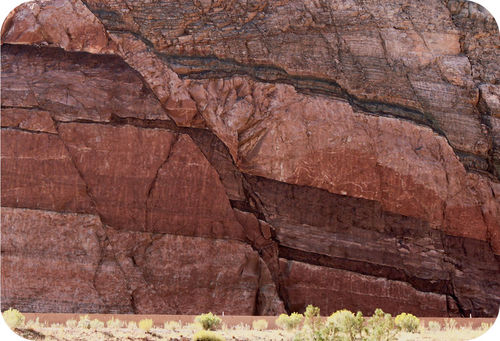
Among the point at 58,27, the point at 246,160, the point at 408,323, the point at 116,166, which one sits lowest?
the point at 408,323

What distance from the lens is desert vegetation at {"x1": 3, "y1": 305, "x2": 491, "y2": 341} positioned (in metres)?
9.69

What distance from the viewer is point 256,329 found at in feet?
38.7

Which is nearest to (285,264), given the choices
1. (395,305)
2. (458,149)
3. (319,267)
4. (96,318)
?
(319,267)

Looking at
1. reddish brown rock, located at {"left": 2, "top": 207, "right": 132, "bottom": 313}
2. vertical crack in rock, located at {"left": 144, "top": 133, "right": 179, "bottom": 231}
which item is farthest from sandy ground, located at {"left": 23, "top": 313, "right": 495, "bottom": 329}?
vertical crack in rock, located at {"left": 144, "top": 133, "right": 179, "bottom": 231}

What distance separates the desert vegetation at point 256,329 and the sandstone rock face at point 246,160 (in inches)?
65.3

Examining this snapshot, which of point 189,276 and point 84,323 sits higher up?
point 189,276

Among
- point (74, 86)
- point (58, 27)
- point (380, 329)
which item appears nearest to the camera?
point (380, 329)

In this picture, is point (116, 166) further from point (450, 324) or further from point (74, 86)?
point (450, 324)

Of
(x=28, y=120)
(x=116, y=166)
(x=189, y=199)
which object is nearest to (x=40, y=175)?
(x=28, y=120)

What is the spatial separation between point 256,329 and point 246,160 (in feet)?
13.5

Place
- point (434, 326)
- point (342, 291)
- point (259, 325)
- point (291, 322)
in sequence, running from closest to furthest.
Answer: point (291, 322) → point (259, 325) → point (434, 326) → point (342, 291)

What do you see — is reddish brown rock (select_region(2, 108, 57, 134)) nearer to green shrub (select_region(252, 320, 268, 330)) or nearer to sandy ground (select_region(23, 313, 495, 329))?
sandy ground (select_region(23, 313, 495, 329))

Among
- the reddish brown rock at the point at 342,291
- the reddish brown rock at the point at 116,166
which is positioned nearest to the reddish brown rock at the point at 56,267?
the reddish brown rock at the point at 116,166

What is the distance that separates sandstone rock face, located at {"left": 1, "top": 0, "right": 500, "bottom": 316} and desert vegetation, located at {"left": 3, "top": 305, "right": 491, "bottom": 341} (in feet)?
5.44
